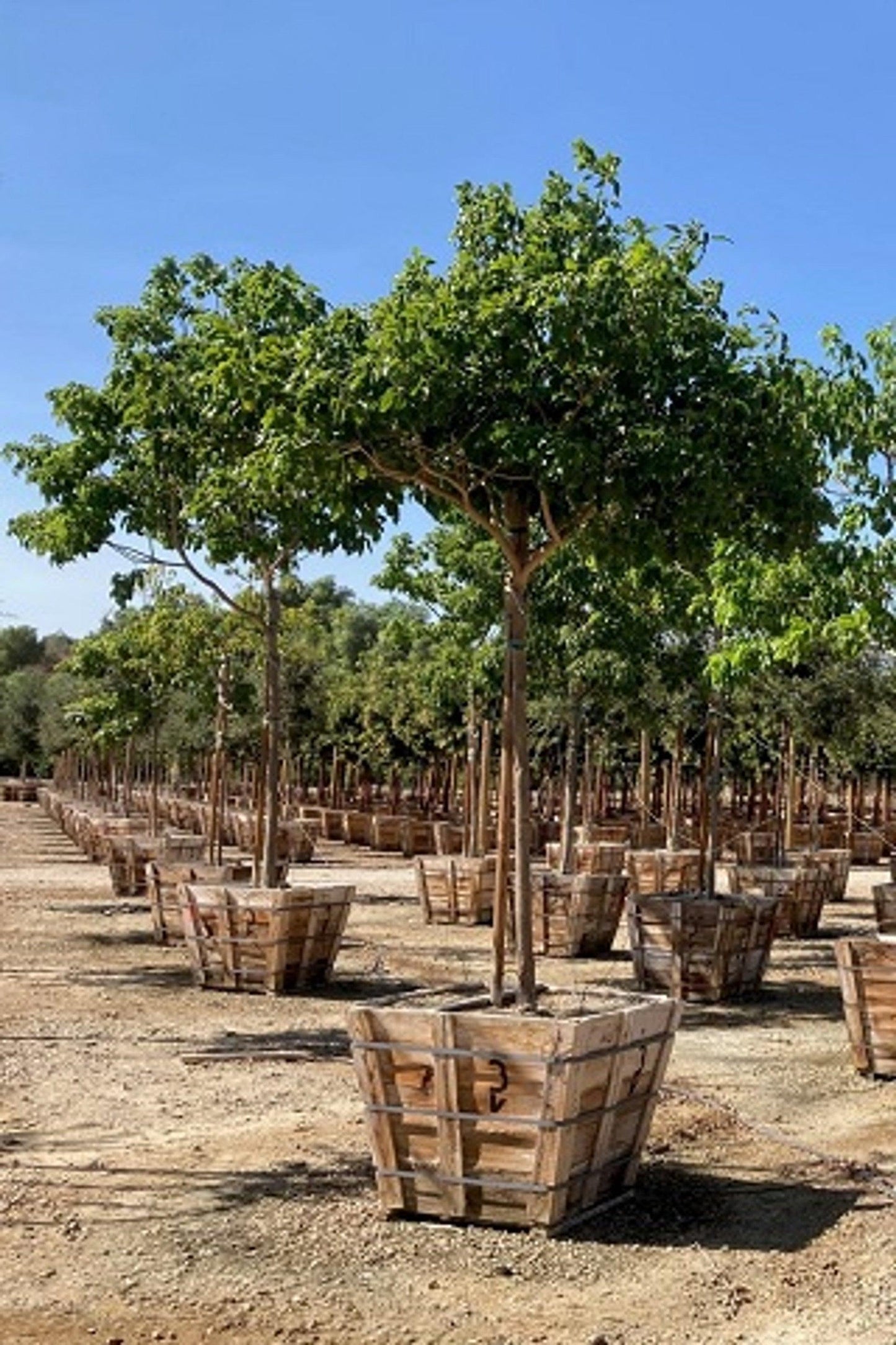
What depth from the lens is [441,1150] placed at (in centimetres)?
659

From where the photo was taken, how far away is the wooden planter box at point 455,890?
1912cm

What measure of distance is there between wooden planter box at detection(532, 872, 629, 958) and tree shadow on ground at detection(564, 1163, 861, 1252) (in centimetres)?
820

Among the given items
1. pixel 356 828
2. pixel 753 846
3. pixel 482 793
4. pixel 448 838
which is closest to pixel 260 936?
pixel 482 793

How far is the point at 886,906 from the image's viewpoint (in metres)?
15.9

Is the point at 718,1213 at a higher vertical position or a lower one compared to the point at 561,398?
lower

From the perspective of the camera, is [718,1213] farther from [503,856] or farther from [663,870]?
[663,870]

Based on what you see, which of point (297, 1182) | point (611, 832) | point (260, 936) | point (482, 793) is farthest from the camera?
point (611, 832)

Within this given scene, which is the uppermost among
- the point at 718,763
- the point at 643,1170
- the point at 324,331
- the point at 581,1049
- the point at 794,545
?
the point at 324,331

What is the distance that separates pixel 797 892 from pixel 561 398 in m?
11.8

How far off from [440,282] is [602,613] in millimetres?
9974

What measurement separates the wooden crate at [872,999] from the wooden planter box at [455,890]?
9438 mm

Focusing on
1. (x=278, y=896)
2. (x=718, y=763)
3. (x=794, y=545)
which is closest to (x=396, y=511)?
(x=794, y=545)

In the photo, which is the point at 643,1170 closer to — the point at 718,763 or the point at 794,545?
the point at 794,545

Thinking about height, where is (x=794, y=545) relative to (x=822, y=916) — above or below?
above
